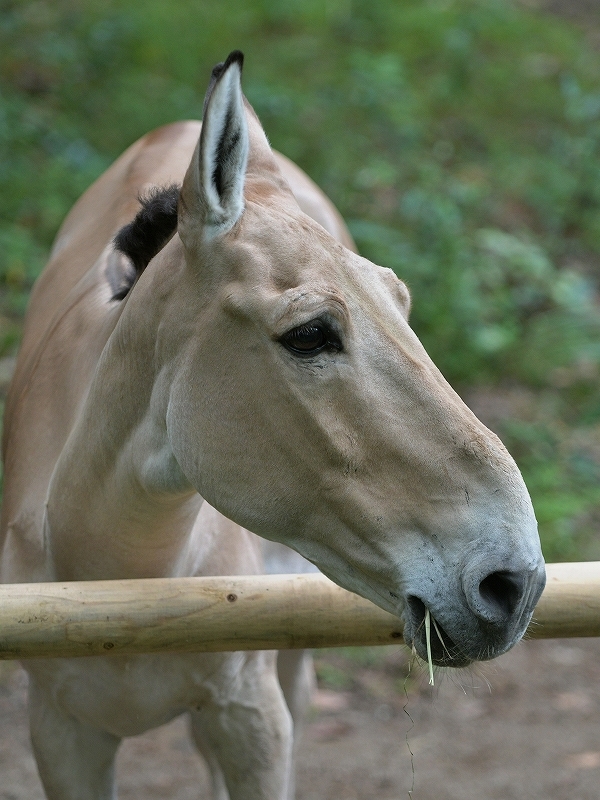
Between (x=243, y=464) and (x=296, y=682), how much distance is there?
1892 mm

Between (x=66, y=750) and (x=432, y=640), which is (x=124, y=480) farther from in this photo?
(x=66, y=750)

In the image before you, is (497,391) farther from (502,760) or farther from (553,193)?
(502,760)

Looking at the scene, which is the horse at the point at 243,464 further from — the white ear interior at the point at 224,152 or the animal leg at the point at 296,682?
the animal leg at the point at 296,682

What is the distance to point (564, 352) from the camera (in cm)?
643

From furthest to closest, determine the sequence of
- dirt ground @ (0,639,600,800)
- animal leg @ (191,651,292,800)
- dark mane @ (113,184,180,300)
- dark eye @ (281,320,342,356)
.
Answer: dirt ground @ (0,639,600,800)
animal leg @ (191,651,292,800)
dark mane @ (113,184,180,300)
dark eye @ (281,320,342,356)

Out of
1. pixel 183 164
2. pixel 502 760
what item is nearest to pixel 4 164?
pixel 183 164

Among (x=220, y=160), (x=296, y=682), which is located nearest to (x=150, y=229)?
(x=220, y=160)

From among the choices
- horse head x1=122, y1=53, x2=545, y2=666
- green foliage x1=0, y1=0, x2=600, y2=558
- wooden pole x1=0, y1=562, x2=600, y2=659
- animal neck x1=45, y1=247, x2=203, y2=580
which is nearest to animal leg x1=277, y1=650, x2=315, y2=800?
animal neck x1=45, y1=247, x2=203, y2=580

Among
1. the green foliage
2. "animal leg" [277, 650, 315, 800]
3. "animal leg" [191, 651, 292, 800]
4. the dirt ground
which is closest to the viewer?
"animal leg" [191, 651, 292, 800]

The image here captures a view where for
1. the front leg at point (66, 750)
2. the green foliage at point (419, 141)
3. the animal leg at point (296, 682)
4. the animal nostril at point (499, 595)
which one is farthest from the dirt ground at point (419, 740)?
the animal nostril at point (499, 595)

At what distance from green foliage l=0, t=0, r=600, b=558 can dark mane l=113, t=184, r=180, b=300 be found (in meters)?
3.23

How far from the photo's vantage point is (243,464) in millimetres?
2021

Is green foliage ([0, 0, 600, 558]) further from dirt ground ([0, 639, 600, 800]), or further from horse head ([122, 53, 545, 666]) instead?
horse head ([122, 53, 545, 666])

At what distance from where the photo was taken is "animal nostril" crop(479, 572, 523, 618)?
1746mm
